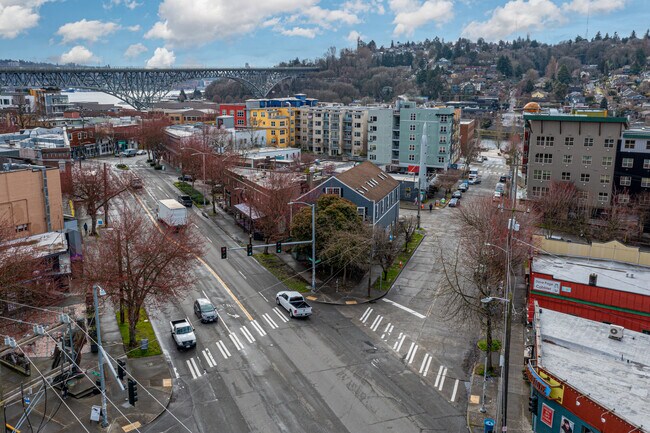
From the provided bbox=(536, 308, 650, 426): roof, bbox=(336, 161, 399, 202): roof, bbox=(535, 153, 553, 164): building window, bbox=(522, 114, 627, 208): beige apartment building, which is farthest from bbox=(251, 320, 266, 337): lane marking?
bbox=(535, 153, 553, 164): building window

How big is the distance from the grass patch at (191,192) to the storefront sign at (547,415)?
56531 millimetres

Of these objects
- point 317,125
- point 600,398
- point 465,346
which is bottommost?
point 465,346

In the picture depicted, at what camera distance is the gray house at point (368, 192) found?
4719 cm

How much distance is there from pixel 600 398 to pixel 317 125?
106m

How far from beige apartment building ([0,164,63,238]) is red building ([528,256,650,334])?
36684 mm

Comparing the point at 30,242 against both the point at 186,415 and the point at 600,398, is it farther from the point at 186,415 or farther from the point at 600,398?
the point at 600,398

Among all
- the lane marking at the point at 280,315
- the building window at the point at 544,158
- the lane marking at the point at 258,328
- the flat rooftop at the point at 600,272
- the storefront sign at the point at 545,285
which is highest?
the building window at the point at 544,158

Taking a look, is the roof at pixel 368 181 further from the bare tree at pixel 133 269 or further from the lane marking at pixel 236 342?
the bare tree at pixel 133 269

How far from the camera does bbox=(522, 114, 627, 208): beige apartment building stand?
59.0 m

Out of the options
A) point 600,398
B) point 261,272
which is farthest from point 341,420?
point 261,272

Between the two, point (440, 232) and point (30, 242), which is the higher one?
point (30, 242)

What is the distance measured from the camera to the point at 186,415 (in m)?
24.3

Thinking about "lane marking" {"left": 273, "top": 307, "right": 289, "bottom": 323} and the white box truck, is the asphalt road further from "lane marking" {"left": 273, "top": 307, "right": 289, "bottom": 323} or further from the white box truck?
the white box truck

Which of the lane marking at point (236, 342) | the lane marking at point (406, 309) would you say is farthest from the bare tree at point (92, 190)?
the lane marking at point (406, 309)
